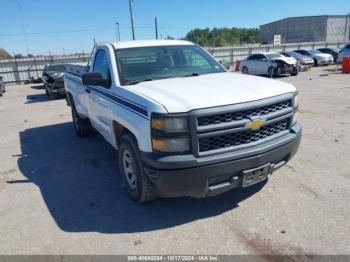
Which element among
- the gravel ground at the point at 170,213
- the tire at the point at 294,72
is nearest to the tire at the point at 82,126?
the gravel ground at the point at 170,213

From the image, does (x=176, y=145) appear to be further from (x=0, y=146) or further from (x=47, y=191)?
(x=0, y=146)

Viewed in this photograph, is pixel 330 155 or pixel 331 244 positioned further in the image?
pixel 330 155

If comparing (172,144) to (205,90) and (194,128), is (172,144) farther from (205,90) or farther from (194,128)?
(205,90)

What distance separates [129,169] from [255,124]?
172cm

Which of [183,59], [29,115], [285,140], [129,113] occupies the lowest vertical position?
[29,115]

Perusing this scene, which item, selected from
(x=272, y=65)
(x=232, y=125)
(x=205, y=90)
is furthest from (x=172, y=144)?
(x=272, y=65)

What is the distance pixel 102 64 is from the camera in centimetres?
489

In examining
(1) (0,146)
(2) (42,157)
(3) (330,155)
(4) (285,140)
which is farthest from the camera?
(1) (0,146)

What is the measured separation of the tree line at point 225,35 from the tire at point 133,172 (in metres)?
97.2

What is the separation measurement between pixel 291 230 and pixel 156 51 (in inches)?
120

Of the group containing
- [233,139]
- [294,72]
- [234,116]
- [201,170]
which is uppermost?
[234,116]

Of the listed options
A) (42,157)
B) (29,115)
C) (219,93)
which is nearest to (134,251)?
(219,93)

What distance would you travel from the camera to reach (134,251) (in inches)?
120

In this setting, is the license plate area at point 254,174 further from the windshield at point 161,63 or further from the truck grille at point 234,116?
the windshield at point 161,63
